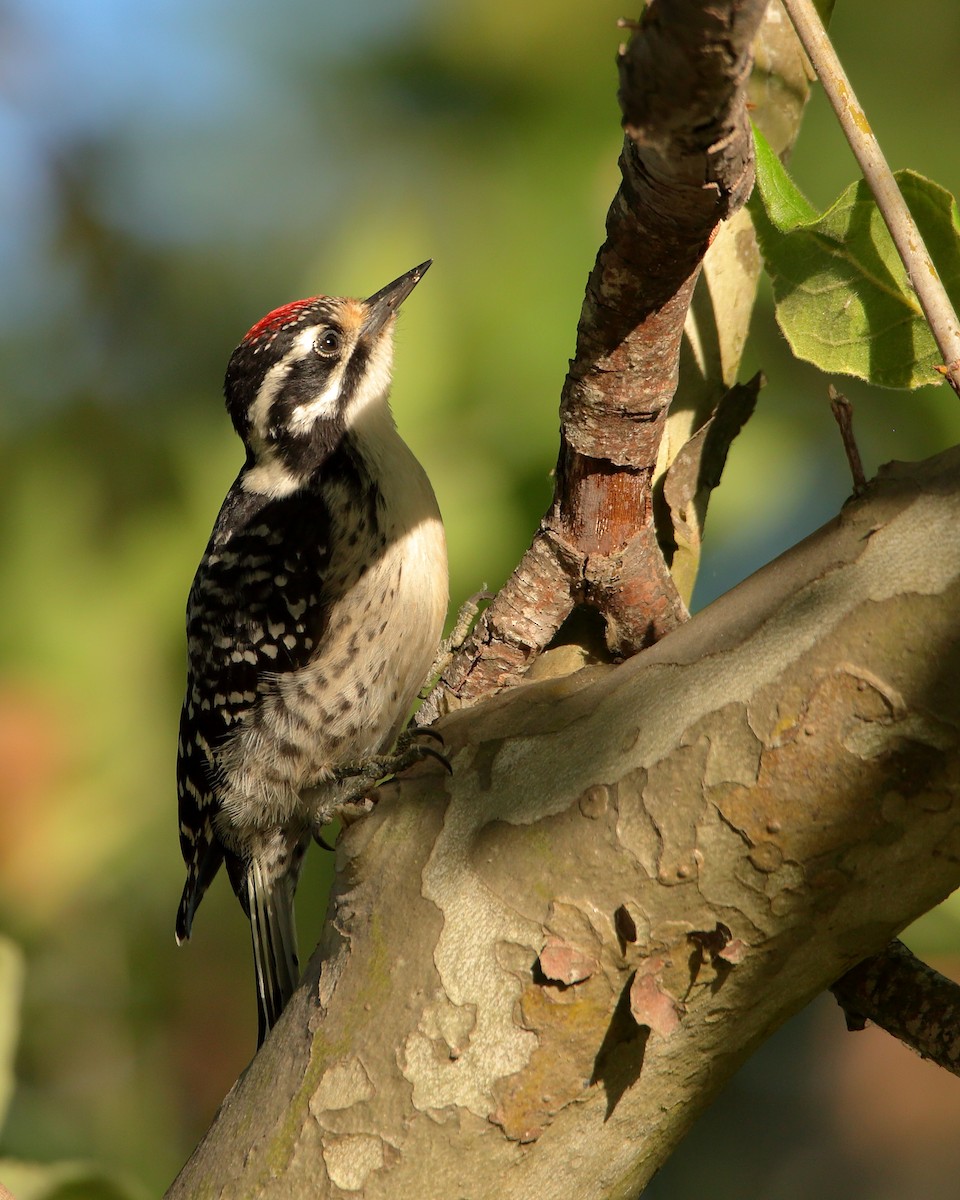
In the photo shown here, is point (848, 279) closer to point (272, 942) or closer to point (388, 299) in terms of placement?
point (388, 299)

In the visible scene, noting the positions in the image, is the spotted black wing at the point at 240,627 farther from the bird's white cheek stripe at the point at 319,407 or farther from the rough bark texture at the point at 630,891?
the rough bark texture at the point at 630,891

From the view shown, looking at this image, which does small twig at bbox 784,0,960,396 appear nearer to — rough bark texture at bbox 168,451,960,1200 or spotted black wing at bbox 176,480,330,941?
rough bark texture at bbox 168,451,960,1200

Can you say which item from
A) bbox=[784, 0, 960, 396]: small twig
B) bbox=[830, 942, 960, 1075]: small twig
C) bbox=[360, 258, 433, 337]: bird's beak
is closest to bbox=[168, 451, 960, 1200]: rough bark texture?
bbox=[784, 0, 960, 396]: small twig

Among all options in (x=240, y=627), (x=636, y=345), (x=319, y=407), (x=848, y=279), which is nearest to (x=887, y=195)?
(x=848, y=279)

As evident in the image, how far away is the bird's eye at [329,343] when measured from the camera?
10.3ft

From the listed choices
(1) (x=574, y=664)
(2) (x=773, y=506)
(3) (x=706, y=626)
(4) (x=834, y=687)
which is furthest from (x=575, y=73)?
(4) (x=834, y=687)

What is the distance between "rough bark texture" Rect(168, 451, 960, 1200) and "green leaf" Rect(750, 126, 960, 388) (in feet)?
1.58

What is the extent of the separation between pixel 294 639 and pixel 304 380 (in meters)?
0.77

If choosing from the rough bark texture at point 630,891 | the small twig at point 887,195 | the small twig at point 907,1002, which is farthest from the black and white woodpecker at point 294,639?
the small twig at point 887,195

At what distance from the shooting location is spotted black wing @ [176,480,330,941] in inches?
113

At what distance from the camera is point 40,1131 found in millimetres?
3133

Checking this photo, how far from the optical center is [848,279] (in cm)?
180

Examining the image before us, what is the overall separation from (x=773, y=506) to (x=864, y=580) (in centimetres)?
150

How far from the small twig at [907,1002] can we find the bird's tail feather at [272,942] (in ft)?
4.74
